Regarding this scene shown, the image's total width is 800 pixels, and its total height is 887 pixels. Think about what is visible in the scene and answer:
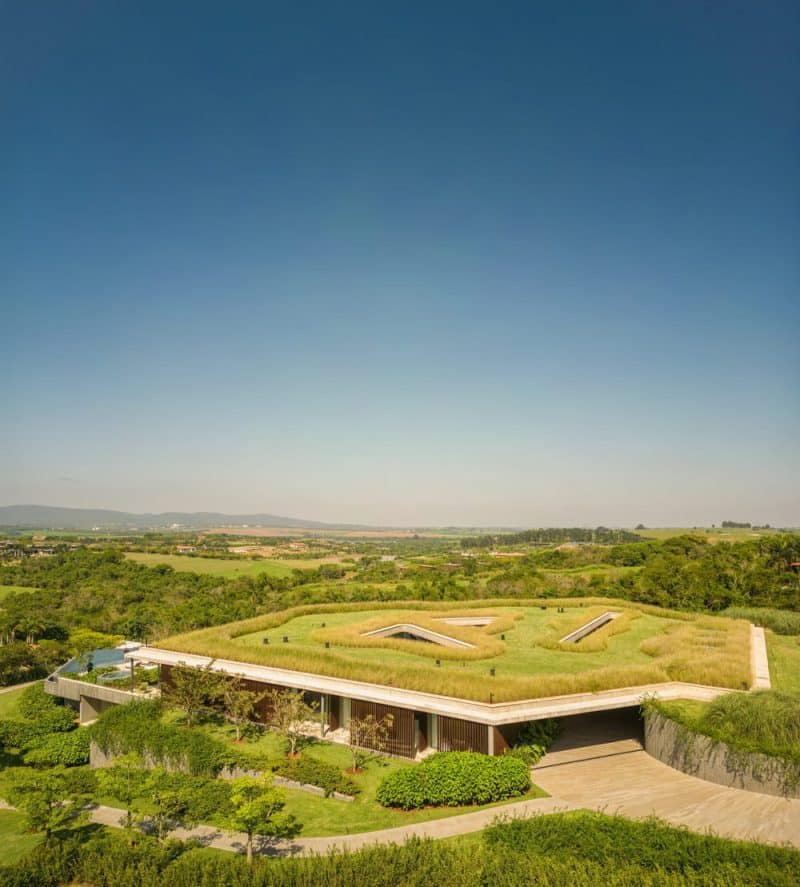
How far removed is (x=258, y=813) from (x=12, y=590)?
74.0 meters

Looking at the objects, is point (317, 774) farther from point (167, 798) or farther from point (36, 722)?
point (36, 722)

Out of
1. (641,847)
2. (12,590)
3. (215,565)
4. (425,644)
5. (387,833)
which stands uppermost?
(425,644)

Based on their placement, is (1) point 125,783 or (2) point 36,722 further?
(2) point 36,722

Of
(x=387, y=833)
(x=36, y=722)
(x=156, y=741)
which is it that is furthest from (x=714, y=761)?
(x=36, y=722)

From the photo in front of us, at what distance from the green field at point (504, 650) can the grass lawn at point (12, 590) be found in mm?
53617

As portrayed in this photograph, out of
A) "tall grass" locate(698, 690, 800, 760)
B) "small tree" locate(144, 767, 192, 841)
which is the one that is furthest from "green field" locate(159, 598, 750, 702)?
"small tree" locate(144, 767, 192, 841)

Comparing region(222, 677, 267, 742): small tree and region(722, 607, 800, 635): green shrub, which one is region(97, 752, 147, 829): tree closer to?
region(222, 677, 267, 742): small tree

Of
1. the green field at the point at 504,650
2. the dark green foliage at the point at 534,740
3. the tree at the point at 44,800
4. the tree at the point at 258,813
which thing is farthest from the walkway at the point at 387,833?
the green field at the point at 504,650

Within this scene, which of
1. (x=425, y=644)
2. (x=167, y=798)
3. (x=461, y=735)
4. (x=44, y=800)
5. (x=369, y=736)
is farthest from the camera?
(x=425, y=644)

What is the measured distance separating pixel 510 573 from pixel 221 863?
178 ft

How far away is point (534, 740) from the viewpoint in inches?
667

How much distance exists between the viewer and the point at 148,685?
894 inches

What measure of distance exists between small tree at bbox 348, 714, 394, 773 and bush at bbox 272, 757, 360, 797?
4.04 feet

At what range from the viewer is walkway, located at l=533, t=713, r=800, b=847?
12.4 metres
